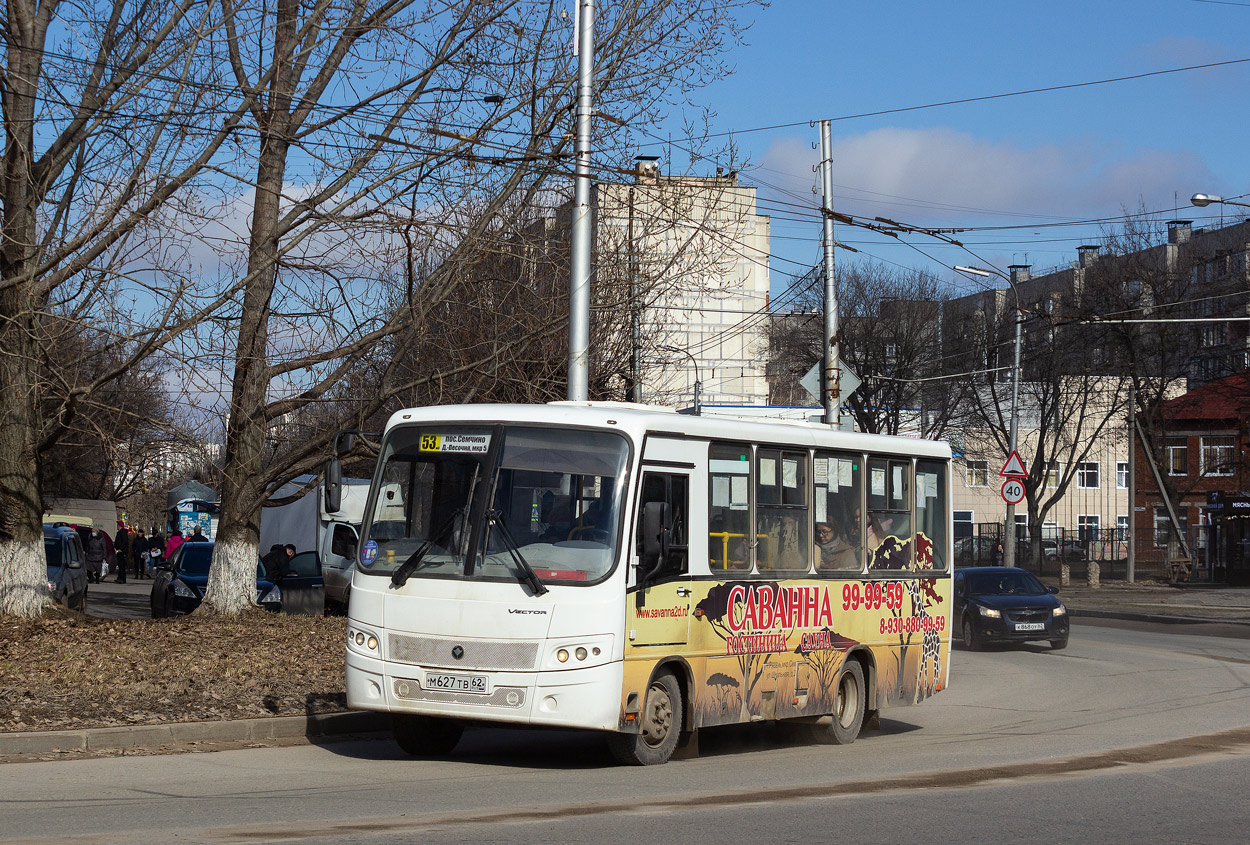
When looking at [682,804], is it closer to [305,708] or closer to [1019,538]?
[305,708]

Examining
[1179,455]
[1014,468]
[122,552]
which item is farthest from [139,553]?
[1179,455]

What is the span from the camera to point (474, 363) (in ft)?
57.7

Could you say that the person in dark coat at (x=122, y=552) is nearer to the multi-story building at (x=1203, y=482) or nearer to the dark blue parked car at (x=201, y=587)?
the dark blue parked car at (x=201, y=587)

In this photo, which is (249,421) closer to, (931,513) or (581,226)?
(581,226)

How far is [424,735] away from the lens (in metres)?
10.9

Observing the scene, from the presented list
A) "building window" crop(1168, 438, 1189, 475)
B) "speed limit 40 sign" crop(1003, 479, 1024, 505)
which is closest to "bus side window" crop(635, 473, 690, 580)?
"speed limit 40 sign" crop(1003, 479, 1024, 505)

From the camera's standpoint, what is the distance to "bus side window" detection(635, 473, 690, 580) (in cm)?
1048

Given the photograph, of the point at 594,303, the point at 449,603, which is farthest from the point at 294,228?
the point at 449,603

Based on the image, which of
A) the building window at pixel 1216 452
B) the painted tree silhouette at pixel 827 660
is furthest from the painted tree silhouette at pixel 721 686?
the building window at pixel 1216 452

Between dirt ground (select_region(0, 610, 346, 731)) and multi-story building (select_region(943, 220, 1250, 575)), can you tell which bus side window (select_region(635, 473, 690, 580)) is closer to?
dirt ground (select_region(0, 610, 346, 731))

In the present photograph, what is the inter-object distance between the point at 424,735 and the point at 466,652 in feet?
4.49

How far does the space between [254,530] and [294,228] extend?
4.76m

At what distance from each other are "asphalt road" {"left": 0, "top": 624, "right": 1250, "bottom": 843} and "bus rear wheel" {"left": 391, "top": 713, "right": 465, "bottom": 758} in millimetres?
173

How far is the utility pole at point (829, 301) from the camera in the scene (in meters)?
24.4
